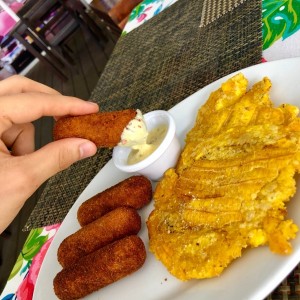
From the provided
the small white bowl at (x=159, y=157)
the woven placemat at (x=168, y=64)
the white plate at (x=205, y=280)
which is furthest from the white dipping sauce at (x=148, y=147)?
the woven placemat at (x=168, y=64)

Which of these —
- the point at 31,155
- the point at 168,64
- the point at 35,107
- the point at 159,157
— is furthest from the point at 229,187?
the point at 168,64

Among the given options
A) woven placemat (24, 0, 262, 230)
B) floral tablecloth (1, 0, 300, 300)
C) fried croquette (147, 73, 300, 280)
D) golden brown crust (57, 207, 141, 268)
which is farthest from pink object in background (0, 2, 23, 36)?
fried croquette (147, 73, 300, 280)

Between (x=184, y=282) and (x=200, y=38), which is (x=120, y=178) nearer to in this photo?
(x=184, y=282)

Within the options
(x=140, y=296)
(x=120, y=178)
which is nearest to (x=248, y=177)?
(x=140, y=296)

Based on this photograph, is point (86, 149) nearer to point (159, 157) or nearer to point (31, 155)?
point (31, 155)

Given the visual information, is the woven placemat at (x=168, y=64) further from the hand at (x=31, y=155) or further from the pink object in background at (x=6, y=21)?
the pink object in background at (x=6, y=21)

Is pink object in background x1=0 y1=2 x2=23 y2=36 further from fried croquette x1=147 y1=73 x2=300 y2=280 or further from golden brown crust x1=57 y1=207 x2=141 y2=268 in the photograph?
fried croquette x1=147 y1=73 x2=300 y2=280
